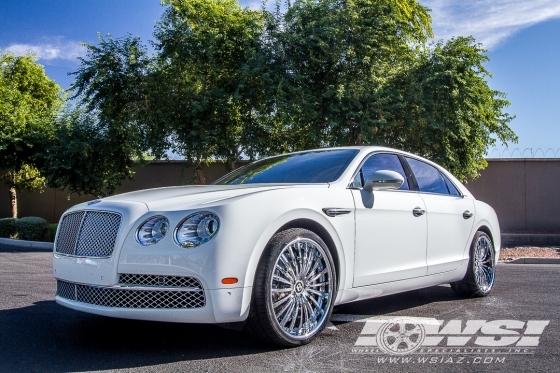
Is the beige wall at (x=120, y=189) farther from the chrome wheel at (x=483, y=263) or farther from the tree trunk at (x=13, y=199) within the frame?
the chrome wheel at (x=483, y=263)

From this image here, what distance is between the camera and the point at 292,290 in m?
4.23

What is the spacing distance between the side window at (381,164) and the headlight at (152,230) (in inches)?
69.4

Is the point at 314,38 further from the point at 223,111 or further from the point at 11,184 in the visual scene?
the point at 11,184

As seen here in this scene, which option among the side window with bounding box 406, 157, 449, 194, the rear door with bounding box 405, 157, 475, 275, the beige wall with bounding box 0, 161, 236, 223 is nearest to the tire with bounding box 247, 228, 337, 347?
the rear door with bounding box 405, 157, 475, 275

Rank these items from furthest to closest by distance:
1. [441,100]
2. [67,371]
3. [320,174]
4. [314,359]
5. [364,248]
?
[441,100]
[320,174]
[364,248]
[314,359]
[67,371]

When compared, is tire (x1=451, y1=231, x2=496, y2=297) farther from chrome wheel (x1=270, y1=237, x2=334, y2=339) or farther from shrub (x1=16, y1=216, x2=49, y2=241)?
shrub (x1=16, y1=216, x2=49, y2=241)

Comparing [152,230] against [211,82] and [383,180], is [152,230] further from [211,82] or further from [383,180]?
[211,82]

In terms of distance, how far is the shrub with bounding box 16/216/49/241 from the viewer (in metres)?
18.3

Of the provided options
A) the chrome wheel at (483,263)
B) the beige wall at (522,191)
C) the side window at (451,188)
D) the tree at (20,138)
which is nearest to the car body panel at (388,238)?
the side window at (451,188)

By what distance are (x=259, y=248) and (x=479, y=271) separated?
11.4 feet

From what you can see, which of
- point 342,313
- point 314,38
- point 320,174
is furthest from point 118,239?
point 314,38

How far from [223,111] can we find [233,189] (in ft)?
41.5

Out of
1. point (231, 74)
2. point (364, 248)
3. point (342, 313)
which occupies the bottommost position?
point (342, 313)

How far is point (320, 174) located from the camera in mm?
5164
